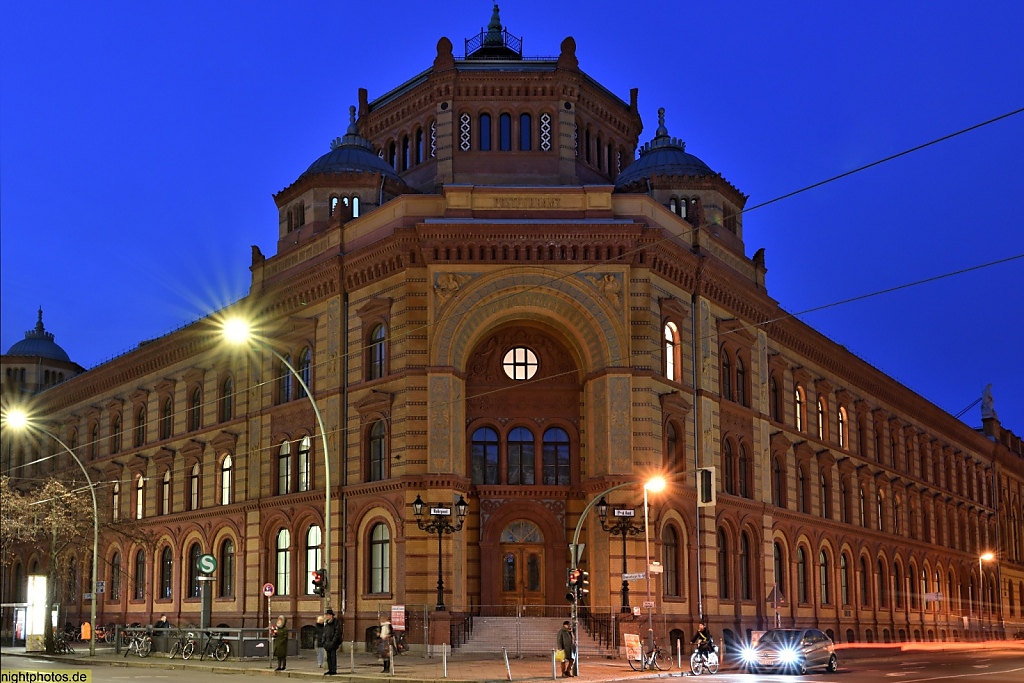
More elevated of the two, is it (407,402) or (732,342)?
(732,342)

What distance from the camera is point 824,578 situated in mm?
59844

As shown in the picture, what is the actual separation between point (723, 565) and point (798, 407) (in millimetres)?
12760

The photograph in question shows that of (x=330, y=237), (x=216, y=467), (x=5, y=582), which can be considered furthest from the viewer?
(x=5, y=582)

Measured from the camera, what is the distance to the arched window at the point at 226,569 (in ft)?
180

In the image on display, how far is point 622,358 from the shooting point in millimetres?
45250

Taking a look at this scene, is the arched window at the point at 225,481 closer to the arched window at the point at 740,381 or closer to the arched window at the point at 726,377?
the arched window at the point at 726,377

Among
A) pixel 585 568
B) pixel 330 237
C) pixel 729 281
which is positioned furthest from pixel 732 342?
pixel 330 237

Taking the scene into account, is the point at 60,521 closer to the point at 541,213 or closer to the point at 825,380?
the point at 541,213

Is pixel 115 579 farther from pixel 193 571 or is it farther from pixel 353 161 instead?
pixel 353 161

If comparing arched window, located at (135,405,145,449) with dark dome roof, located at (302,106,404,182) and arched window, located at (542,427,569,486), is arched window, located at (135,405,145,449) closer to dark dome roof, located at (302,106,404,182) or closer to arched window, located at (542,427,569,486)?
dark dome roof, located at (302,106,404,182)

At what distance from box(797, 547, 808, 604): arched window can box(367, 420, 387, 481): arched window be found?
2127 centimetres

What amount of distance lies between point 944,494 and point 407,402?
48042 mm

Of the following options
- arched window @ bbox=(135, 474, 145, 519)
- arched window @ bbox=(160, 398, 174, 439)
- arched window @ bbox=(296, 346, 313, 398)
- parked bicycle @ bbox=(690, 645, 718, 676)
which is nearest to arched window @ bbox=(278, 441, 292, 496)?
arched window @ bbox=(296, 346, 313, 398)

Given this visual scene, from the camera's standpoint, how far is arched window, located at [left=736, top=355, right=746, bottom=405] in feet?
177
